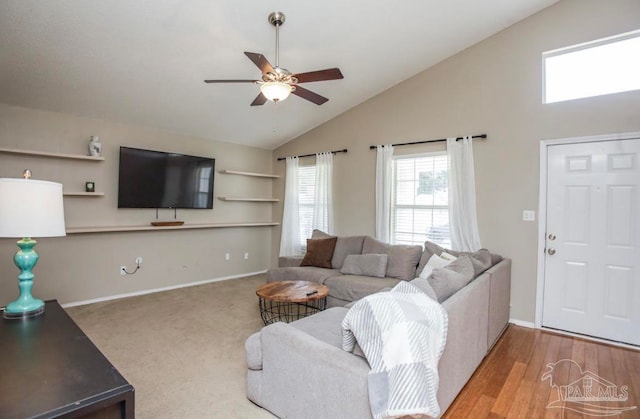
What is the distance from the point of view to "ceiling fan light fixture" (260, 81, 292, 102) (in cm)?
250

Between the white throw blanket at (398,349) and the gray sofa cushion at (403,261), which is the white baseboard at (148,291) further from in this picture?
the white throw blanket at (398,349)

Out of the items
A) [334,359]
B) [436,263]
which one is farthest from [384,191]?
[334,359]

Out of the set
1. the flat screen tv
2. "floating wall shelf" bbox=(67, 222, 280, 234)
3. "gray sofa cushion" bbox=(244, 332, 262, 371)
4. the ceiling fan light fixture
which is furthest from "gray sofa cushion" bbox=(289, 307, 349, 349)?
the flat screen tv

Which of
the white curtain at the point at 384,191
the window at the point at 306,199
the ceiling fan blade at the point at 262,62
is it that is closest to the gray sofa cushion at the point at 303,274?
the white curtain at the point at 384,191

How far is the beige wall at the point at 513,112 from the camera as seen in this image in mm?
3219

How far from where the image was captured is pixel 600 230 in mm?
3232

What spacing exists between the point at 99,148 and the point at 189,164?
1205mm

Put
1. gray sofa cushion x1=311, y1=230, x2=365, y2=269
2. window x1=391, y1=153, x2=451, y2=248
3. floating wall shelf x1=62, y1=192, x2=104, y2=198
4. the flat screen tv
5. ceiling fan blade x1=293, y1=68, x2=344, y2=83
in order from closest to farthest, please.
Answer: ceiling fan blade x1=293, y1=68, x2=344, y2=83 < floating wall shelf x1=62, y1=192, x2=104, y2=198 < window x1=391, y1=153, x2=451, y2=248 < the flat screen tv < gray sofa cushion x1=311, y1=230, x2=365, y2=269

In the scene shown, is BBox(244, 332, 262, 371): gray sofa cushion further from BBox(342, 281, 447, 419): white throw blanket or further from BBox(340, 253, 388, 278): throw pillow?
BBox(340, 253, 388, 278): throw pillow

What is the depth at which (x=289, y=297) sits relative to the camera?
10.0 feet

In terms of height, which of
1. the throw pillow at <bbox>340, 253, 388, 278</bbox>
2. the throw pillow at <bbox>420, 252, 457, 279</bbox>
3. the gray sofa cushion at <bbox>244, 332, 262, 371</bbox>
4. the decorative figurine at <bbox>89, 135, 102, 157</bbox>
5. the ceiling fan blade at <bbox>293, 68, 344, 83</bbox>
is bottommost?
the gray sofa cushion at <bbox>244, 332, 262, 371</bbox>

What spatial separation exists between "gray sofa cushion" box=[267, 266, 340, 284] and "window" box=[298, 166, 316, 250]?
1.38m

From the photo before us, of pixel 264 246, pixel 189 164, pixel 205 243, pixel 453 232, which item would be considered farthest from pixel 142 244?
pixel 453 232

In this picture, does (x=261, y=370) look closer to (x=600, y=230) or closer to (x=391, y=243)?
(x=391, y=243)
